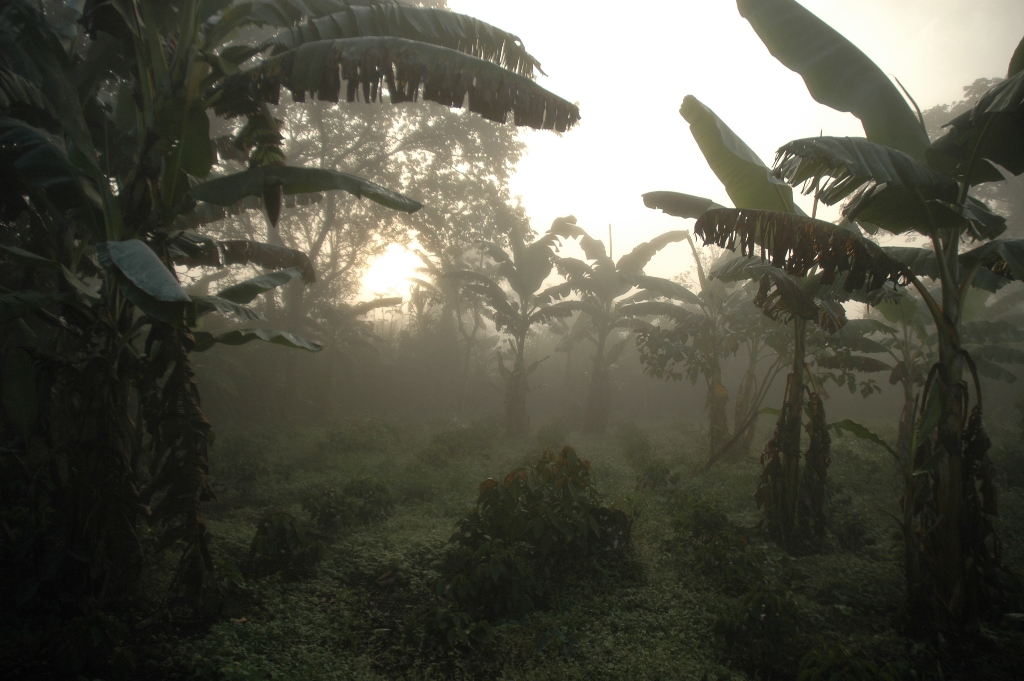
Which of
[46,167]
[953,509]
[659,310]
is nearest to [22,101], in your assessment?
[46,167]

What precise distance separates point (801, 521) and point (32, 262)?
707cm

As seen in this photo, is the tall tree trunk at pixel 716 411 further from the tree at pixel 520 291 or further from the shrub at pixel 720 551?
the tree at pixel 520 291

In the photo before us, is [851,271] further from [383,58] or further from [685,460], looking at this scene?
[685,460]

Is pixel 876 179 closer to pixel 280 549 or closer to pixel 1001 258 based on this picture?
pixel 1001 258

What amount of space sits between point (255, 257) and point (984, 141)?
6.33 meters

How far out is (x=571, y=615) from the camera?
13.8 ft

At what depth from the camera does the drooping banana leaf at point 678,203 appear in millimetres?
5168

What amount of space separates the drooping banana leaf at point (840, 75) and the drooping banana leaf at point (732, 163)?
0.80 metres

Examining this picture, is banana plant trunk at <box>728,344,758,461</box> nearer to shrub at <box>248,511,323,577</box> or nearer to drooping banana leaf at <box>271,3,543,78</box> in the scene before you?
drooping banana leaf at <box>271,3,543,78</box>

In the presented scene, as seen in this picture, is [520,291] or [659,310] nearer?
[659,310]

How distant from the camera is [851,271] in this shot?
387 centimetres

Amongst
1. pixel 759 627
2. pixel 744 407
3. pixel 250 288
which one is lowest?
pixel 759 627

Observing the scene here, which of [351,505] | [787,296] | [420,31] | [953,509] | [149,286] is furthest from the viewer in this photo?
[351,505]

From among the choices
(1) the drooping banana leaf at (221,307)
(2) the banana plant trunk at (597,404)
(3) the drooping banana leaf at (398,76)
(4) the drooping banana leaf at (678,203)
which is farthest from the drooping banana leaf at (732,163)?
(2) the banana plant trunk at (597,404)
